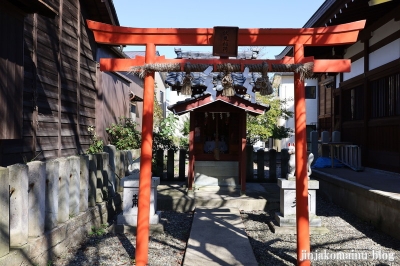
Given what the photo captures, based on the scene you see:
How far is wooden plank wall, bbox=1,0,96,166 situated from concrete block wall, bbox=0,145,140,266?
151 centimetres

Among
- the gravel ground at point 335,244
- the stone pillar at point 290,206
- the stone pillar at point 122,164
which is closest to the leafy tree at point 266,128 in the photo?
the stone pillar at point 122,164

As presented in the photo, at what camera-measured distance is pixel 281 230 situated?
21.6ft

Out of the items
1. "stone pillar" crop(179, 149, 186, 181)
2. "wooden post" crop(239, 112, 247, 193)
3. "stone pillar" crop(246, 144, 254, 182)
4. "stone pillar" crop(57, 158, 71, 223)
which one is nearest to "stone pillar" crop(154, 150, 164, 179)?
"stone pillar" crop(179, 149, 186, 181)

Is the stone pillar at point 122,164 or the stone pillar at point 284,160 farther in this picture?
the stone pillar at point 284,160

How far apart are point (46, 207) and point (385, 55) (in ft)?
30.5

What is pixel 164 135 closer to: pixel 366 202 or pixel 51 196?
pixel 366 202

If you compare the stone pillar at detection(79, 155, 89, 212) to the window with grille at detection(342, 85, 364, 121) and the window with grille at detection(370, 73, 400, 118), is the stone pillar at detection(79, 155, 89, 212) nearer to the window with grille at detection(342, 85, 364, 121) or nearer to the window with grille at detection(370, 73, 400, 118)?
the window with grille at detection(370, 73, 400, 118)

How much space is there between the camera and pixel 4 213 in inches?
143

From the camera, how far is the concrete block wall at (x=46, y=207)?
149 inches

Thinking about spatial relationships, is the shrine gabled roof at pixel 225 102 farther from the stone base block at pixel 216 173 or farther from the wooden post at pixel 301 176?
the wooden post at pixel 301 176

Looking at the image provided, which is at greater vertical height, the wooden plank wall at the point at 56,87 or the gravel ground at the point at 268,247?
the wooden plank wall at the point at 56,87

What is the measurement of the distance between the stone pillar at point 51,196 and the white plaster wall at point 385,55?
855 centimetres

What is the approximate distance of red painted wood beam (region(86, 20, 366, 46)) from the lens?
5098 millimetres

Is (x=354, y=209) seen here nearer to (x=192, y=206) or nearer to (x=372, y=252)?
(x=372, y=252)
